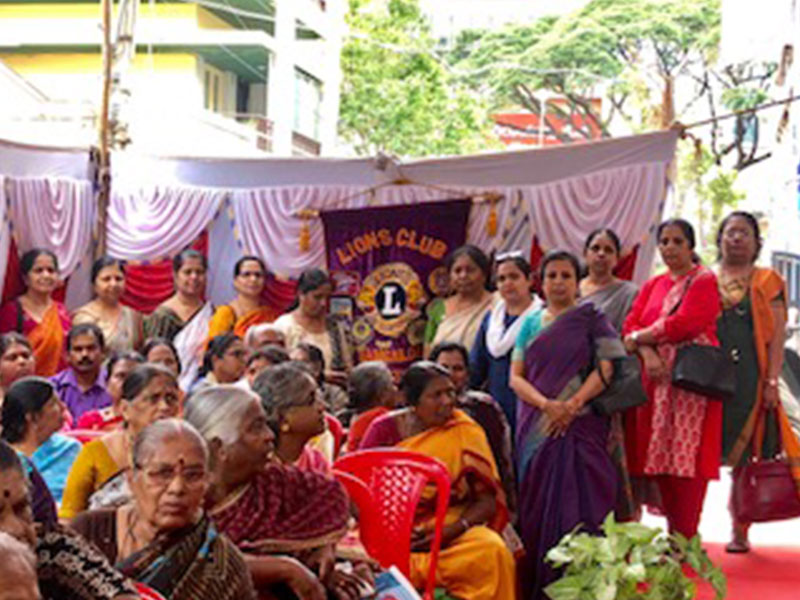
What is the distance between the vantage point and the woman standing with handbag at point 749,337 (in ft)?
23.5

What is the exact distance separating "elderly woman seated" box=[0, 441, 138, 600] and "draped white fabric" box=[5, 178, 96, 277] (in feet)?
22.7

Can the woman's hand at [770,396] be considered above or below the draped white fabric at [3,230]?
below

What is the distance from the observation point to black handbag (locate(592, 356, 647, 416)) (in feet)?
20.8

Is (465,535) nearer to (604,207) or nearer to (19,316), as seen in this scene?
(604,207)

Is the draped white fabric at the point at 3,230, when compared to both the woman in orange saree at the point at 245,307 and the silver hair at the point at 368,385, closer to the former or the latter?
the woman in orange saree at the point at 245,307

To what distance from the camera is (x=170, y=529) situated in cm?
325

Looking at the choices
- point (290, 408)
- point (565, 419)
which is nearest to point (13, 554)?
point (290, 408)

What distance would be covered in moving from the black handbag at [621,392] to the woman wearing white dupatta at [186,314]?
3208 millimetres

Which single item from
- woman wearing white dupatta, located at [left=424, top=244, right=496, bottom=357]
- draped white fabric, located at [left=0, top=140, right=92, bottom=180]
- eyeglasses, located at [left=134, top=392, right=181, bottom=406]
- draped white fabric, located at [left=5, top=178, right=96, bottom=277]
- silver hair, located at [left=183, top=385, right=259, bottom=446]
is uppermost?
draped white fabric, located at [left=0, top=140, right=92, bottom=180]

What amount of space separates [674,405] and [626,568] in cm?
288

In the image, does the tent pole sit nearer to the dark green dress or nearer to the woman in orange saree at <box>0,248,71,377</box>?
the woman in orange saree at <box>0,248,71,377</box>

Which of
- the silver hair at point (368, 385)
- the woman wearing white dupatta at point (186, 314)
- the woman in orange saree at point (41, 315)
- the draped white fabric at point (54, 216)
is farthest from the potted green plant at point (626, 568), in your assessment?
the draped white fabric at point (54, 216)

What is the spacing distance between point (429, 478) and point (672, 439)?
2.49 m

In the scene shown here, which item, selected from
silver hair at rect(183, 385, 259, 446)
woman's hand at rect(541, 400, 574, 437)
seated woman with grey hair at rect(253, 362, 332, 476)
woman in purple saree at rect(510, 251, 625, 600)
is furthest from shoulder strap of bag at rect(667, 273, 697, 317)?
silver hair at rect(183, 385, 259, 446)
